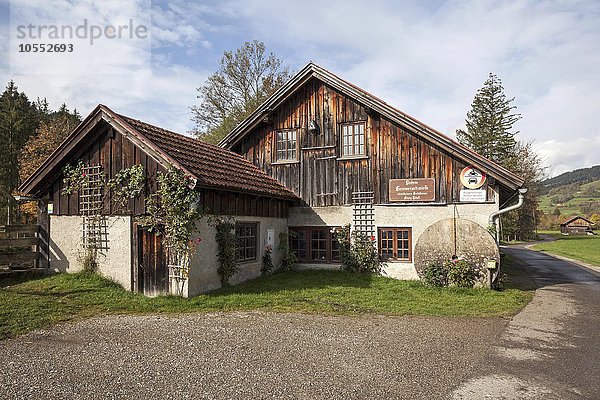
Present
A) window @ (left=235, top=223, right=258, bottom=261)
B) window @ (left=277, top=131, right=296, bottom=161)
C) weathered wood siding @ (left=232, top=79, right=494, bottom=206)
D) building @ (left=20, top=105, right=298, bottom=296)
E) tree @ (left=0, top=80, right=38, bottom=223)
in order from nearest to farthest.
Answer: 1. building @ (left=20, top=105, right=298, bottom=296)
2. window @ (left=235, top=223, right=258, bottom=261)
3. weathered wood siding @ (left=232, top=79, right=494, bottom=206)
4. window @ (left=277, top=131, right=296, bottom=161)
5. tree @ (left=0, top=80, right=38, bottom=223)

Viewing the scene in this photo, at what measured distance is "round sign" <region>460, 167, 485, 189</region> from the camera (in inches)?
536

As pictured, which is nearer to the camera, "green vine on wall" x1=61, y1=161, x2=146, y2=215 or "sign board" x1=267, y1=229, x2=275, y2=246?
"green vine on wall" x1=61, y1=161, x2=146, y2=215

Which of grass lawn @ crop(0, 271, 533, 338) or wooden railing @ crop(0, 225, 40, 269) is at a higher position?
wooden railing @ crop(0, 225, 40, 269)

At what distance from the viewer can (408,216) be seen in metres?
14.6

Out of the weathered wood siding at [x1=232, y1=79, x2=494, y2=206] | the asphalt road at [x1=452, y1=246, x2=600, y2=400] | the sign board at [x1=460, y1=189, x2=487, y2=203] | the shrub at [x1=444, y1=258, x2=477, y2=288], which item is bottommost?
the asphalt road at [x1=452, y1=246, x2=600, y2=400]

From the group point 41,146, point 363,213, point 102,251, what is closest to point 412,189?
point 363,213

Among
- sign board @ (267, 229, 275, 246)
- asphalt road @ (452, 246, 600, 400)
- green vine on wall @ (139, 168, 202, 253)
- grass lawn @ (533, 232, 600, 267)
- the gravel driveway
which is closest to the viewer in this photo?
the gravel driveway

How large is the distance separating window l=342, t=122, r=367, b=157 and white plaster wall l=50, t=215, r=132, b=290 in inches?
316

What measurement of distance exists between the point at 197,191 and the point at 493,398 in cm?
824

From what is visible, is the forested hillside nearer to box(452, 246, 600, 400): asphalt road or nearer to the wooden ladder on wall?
the wooden ladder on wall

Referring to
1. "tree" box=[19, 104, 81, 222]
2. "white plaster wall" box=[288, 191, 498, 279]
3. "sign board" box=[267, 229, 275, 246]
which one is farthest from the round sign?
"tree" box=[19, 104, 81, 222]

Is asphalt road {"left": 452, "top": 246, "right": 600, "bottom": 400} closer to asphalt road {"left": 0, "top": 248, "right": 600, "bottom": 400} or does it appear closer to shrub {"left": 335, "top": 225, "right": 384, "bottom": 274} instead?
asphalt road {"left": 0, "top": 248, "right": 600, "bottom": 400}

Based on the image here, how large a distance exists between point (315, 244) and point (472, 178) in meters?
6.04

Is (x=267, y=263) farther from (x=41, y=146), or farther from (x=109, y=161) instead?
(x=41, y=146)
